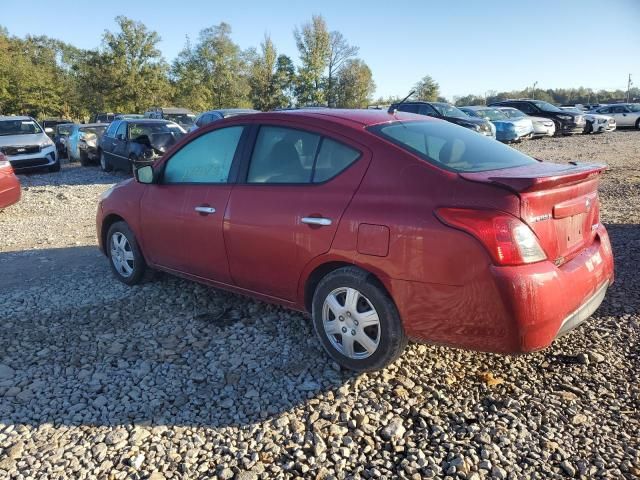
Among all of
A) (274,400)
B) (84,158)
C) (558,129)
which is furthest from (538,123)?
(274,400)

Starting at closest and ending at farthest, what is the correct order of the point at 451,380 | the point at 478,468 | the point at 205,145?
the point at 478,468, the point at 451,380, the point at 205,145

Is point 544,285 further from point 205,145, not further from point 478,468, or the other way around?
point 205,145

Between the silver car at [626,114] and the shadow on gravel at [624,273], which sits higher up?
the silver car at [626,114]

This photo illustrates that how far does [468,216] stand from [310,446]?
145cm

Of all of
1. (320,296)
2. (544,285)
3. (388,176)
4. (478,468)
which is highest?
(388,176)

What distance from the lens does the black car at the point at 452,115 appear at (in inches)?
690

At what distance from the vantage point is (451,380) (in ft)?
10.5

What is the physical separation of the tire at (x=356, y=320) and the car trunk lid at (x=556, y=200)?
2.85 feet

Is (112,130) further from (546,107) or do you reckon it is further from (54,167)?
(546,107)

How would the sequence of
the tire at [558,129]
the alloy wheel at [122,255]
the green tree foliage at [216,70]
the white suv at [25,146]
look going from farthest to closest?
the green tree foliage at [216,70] → the tire at [558,129] → the white suv at [25,146] → the alloy wheel at [122,255]


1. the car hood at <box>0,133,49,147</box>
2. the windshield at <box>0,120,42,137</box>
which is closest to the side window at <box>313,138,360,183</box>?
the car hood at <box>0,133,49,147</box>


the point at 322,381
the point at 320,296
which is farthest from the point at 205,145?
the point at 322,381

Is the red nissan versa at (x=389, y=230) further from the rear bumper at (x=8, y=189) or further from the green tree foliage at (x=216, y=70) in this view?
the green tree foliage at (x=216, y=70)

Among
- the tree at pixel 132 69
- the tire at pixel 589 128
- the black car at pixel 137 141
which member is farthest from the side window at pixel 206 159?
the tree at pixel 132 69
